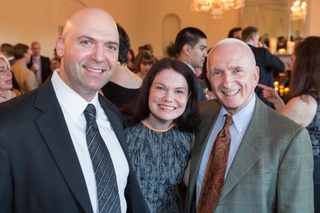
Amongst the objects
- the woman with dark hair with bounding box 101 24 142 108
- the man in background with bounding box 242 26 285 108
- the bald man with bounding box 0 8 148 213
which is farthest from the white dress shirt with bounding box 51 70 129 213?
the man in background with bounding box 242 26 285 108

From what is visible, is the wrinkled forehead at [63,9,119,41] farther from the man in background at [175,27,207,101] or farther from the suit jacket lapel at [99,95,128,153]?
the man in background at [175,27,207,101]

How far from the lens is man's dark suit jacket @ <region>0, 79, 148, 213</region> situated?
117 cm

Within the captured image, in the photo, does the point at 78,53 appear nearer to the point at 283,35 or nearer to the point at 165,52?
the point at 283,35

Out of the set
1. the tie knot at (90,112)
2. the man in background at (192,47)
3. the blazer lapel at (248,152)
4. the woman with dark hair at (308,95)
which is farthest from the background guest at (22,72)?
the blazer lapel at (248,152)

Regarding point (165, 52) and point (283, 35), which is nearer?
point (283, 35)

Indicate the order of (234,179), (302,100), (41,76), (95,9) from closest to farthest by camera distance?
(95,9)
(234,179)
(302,100)
(41,76)

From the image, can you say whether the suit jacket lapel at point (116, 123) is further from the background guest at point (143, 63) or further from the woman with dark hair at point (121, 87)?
the background guest at point (143, 63)

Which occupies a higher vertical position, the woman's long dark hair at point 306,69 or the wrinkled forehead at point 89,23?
the wrinkled forehead at point 89,23

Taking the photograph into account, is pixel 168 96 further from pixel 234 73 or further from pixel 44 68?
pixel 44 68

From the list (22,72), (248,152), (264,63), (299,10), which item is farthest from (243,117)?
(299,10)

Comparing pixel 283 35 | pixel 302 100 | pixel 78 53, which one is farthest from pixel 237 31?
pixel 78 53

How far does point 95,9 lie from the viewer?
1.38m

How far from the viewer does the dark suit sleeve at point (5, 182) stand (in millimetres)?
1155

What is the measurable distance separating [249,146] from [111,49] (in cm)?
69
